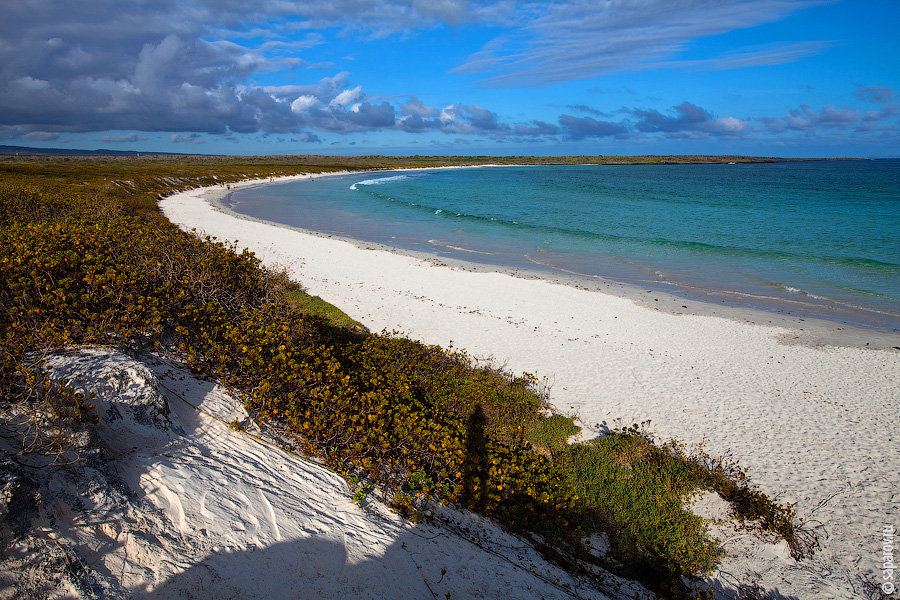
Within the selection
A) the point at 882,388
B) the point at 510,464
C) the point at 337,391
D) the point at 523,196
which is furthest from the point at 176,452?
the point at 523,196

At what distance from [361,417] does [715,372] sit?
864 centimetres

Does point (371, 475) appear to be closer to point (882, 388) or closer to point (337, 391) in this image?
point (337, 391)

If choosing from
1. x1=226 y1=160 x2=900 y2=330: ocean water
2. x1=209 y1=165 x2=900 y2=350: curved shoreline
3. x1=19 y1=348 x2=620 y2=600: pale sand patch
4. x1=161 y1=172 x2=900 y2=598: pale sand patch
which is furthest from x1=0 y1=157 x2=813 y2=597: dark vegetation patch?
x1=226 y1=160 x2=900 y2=330: ocean water

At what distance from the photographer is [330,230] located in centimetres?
2831

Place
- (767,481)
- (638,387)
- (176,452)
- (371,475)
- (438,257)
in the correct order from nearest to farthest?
(176,452) → (371,475) → (767,481) → (638,387) → (438,257)

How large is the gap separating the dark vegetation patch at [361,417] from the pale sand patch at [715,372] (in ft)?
2.32

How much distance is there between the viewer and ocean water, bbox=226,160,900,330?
675 inches

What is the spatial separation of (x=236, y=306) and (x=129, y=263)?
1.67 metres

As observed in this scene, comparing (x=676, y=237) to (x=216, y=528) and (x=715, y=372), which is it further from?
(x=216, y=528)

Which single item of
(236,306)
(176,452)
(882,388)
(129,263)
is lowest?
(882,388)

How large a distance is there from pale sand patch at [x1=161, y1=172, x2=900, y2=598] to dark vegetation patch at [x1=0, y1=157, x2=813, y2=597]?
707 mm

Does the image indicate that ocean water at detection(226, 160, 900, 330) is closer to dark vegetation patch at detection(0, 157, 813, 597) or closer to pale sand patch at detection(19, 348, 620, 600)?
dark vegetation patch at detection(0, 157, 813, 597)

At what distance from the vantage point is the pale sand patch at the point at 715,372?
6.18 meters

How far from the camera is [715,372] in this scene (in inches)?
394
